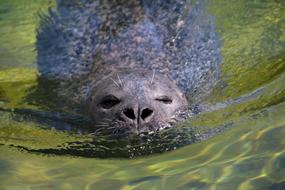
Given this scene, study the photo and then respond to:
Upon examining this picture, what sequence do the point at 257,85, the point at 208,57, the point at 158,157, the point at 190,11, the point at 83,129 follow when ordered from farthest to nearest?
the point at 190,11 < the point at 208,57 < the point at 257,85 < the point at 83,129 < the point at 158,157

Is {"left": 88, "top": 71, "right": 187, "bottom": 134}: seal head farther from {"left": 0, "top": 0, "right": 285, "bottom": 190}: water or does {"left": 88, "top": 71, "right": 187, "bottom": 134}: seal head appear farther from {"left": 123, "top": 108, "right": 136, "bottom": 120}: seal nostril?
{"left": 0, "top": 0, "right": 285, "bottom": 190}: water

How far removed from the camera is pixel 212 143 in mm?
5047

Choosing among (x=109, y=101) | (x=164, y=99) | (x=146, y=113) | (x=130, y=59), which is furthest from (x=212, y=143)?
(x=130, y=59)

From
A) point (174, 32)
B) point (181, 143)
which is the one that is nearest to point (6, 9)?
point (174, 32)

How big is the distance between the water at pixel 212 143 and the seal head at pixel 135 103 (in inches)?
9.8

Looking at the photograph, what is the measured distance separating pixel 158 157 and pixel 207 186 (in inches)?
25.2

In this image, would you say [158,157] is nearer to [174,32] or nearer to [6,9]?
[174,32]

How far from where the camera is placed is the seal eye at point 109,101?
5.03 metres

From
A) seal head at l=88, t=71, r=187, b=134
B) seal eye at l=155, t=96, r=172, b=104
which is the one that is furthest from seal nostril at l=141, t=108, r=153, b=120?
seal eye at l=155, t=96, r=172, b=104

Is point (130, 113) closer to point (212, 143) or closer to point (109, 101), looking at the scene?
point (109, 101)

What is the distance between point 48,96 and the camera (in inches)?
257

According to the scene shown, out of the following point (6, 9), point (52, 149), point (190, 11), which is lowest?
point (52, 149)

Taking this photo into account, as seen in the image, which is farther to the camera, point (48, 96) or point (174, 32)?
point (174, 32)

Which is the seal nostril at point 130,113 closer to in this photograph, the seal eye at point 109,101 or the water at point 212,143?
the seal eye at point 109,101
